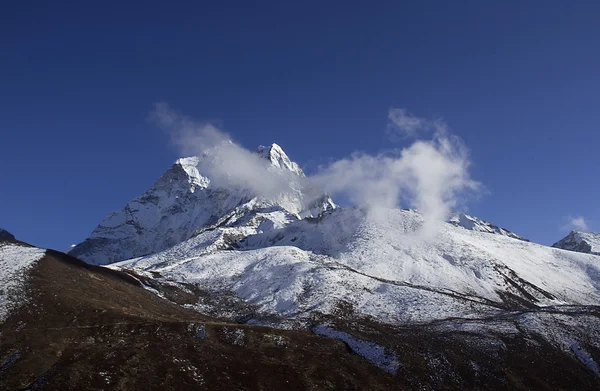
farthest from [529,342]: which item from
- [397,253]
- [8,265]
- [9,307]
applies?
[397,253]

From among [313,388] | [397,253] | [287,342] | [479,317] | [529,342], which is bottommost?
[313,388]

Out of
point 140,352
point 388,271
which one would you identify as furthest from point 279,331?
point 388,271

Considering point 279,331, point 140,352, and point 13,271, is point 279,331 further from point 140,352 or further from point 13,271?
point 13,271

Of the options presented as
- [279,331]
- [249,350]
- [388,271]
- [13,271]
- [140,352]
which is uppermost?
[388,271]

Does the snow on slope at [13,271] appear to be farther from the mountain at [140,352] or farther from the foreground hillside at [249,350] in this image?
the foreground hillside at [249,350]

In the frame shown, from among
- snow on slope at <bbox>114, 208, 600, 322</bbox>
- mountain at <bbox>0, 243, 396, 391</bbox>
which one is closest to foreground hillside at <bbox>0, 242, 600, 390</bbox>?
mountain at <bbox>0, 243, 396, 391</bbox>

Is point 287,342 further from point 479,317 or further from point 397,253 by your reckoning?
point 397,253

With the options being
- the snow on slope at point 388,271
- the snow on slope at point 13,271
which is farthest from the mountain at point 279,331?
the snow on slope at point 388,271
